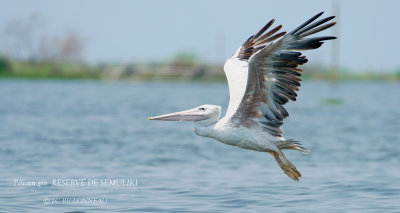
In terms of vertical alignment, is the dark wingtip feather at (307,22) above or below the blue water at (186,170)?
above

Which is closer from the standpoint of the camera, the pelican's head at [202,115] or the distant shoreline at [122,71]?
the pelican's head at [202,115]

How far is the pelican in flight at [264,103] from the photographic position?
25.7ft

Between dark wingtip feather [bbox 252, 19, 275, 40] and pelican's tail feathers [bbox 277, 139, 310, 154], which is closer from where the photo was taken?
pelican's tail feathers [bbox 277, 139, 310, 154]

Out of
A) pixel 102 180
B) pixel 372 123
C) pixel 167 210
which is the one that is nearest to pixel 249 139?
pixel 167 210

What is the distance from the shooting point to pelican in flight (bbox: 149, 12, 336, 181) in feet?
25.7

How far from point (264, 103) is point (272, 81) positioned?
0.98 ft

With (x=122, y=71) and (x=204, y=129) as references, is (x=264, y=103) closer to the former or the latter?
(x=204, y=129)

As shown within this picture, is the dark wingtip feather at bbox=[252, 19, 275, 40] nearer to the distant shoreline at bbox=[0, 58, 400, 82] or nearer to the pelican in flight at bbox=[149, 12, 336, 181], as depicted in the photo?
the pelican in flight at bbox=[149, 12, 336, 181]

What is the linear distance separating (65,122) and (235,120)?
54.7 feet

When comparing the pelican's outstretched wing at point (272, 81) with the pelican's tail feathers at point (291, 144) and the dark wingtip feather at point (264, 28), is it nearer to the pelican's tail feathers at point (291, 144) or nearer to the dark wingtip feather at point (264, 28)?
the pelican's tail feathers at point (291, 144)

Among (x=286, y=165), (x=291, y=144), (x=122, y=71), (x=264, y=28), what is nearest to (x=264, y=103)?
(x=291, y=144)

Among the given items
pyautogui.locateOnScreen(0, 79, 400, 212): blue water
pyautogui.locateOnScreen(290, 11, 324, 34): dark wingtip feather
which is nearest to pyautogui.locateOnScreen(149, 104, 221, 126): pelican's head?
pyautogui.locateOnScreen(0, 79, 400, 212): blue water

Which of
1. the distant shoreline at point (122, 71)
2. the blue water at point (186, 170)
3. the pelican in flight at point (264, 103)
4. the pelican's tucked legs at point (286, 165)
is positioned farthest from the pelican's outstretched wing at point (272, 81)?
the distant shoreline at point (122, 71)

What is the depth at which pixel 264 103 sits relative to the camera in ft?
26.9
